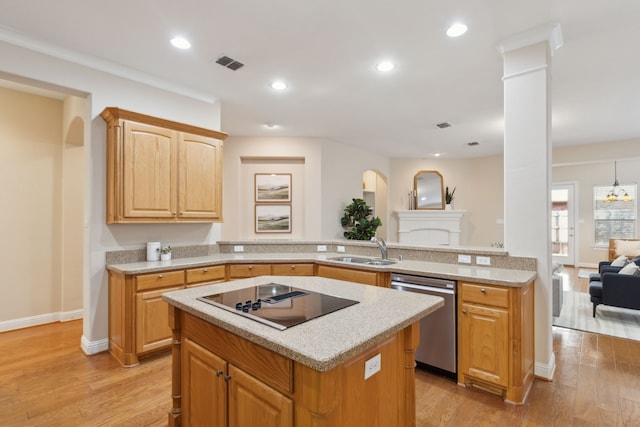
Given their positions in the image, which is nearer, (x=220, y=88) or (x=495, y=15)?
(x=495, y=15)

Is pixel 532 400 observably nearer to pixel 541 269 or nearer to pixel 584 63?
pixel 541 269

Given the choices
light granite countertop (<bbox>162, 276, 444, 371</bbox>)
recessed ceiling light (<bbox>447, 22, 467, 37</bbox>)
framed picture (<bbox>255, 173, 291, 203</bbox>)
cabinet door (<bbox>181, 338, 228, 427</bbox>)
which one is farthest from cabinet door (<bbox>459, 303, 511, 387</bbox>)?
framed picture (<bbox>255, 173, 291, 203</bbox>)

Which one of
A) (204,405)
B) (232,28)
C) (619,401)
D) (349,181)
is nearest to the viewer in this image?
(204,405)

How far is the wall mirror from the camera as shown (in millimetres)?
7820

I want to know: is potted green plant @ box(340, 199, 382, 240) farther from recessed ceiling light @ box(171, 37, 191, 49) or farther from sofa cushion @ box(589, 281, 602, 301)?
recessed ceiling light @ box(171, 37, 191, 49)

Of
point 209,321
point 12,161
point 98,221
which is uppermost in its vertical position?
point 12,161

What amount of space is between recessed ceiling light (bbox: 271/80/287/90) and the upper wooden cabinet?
0.84 meters

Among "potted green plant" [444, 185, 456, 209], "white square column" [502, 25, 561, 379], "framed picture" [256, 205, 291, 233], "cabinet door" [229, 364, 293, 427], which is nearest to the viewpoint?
"cabinet door" [229, 364, 293, 427]

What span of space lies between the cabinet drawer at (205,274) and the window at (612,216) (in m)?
9.07

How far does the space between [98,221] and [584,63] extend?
16.0 feet

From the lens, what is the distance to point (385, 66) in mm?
3115

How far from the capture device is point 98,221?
Result: 3102 mm

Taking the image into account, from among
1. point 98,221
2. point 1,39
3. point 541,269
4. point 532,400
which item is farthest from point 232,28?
point 532,400

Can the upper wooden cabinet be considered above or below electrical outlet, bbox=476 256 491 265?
above
